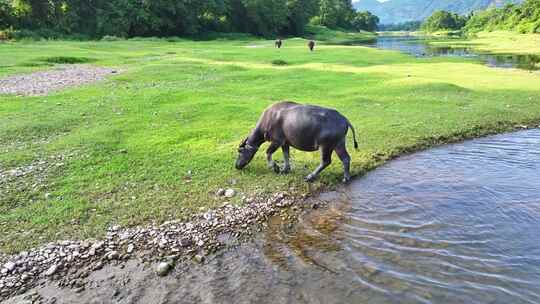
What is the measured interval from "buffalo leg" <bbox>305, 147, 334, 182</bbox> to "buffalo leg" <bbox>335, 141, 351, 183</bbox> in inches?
8.0

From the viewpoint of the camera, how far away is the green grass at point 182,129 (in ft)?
28.8

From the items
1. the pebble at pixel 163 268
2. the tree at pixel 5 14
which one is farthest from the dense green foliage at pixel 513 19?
the pebble at pixel 163 268

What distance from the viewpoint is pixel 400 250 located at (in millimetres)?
7309

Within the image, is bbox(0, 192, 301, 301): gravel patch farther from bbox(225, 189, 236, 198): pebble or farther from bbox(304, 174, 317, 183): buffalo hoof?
bbox(304, 174, 317, 183): buffalo hoof

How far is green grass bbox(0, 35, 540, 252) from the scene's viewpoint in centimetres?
878

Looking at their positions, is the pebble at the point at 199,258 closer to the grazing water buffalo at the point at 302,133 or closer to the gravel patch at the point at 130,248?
the gravel patch at the point at 130,248

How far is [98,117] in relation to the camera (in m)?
15.9

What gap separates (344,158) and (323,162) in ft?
1.76

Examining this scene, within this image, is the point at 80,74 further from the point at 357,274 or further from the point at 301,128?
the point at 357,274

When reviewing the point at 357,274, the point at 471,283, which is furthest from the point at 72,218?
the point at 471,283

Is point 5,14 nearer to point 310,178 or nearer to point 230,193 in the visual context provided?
point 230,193

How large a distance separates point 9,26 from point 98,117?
5846cm

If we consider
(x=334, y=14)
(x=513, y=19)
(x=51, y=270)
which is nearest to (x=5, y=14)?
(x=51, y=270)

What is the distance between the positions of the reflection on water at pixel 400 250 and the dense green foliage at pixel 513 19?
108 m
